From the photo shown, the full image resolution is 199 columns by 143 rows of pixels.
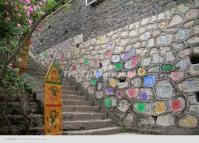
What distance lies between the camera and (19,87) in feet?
18.2

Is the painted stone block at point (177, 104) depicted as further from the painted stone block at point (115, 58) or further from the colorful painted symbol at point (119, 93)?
the painted stone block at point (115, 58)

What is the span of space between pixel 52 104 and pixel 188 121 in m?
2.30

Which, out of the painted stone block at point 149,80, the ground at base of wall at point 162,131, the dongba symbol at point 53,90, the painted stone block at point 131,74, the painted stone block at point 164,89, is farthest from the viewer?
the painted stone block at point 131,74

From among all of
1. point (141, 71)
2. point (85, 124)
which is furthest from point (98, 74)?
point (85, 124)

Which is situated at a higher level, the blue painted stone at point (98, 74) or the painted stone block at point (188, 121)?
the blue painted stone at point (98, 74)

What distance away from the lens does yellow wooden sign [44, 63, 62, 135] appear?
4.30 meters

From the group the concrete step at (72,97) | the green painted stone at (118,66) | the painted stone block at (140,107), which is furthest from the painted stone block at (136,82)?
the concrete step at (72,97)

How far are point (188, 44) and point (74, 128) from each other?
8.01 ft

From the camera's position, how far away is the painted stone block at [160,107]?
5.74 metres

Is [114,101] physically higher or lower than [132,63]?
lower

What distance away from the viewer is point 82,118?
20.3ft

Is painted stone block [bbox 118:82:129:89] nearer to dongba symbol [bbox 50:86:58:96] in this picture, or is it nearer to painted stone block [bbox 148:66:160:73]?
painted stone block [bbox 148:66:160:73]

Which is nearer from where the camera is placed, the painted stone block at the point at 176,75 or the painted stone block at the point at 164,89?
the painted stone block at the point at 176,75

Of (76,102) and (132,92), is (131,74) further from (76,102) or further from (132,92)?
(76,102)
